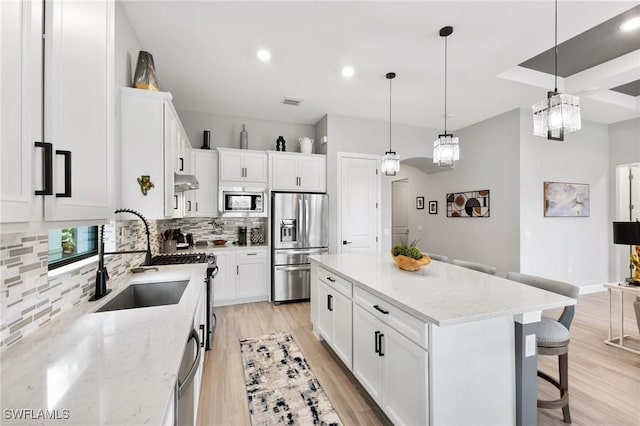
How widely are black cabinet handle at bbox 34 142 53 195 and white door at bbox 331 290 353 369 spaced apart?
6.42ft

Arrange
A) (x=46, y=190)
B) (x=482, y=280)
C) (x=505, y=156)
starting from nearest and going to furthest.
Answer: (x=46, y=190), (x=482, y=280), (x=505, y=156)

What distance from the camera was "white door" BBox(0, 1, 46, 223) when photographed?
67cm

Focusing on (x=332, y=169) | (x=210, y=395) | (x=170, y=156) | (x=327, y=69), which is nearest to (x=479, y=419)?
(x=210, y=395)

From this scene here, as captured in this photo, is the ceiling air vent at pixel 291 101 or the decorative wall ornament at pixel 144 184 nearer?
the decorative wall ornament at pixel 144 184

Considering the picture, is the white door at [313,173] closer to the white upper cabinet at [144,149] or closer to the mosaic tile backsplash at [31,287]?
the white upper cabinet at [144,149]

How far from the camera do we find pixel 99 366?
3.13 feet

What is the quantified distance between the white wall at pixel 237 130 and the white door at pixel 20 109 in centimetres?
388

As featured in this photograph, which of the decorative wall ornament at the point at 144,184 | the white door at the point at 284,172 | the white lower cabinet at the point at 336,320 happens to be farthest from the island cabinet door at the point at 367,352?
the white door at the point at 284,172

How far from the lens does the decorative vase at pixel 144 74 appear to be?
2256 millimetres

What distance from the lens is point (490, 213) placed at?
14.8 ft

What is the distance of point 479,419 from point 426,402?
1.19ft

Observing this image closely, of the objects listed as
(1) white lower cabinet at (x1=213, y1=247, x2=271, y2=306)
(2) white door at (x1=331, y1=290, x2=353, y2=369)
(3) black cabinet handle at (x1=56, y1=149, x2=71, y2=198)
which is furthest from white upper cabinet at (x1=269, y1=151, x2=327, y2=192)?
(3) black cabinet handle at (x1=56, y1=149, x2=71, y2=198)

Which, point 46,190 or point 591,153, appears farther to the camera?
point 591,153

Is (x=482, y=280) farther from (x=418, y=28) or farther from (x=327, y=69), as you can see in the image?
(x=327, y=69)
